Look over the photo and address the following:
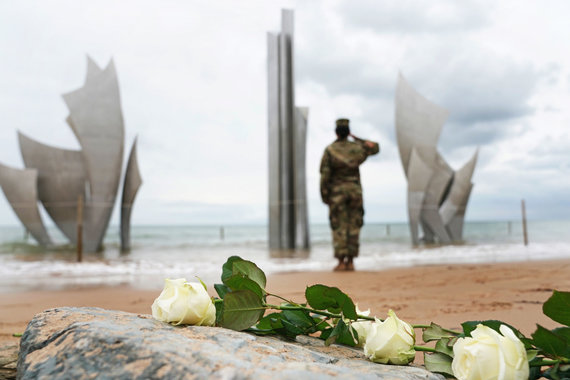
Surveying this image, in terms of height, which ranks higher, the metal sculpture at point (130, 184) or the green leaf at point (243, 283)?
the metal sculpture at point (130, 184)

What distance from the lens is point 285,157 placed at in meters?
9.95

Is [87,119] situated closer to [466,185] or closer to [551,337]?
[466,185]

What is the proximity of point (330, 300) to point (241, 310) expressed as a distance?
175 millimetres

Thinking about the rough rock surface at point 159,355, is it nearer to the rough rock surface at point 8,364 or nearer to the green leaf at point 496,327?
the green leaf at point 496,327

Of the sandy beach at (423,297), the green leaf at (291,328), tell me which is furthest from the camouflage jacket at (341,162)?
the green leaf at (291,328)

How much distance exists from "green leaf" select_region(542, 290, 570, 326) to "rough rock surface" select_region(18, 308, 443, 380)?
0.22m

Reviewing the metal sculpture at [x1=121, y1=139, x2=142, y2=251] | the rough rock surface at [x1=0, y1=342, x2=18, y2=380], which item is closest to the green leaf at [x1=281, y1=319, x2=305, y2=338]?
the rough rock surface at [x1=0, y1=342, x2=18, y2=380]

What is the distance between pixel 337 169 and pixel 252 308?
4.57 metres

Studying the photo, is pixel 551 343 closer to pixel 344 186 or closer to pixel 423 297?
pixel 423 297

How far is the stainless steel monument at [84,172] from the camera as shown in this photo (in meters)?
9.76

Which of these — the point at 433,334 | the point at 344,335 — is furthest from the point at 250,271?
the point at 433,334

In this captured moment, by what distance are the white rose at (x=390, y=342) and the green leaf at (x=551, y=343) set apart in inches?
8.0

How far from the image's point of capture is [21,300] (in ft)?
10.3

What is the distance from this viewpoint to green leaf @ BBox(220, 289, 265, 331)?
0.84 meters
